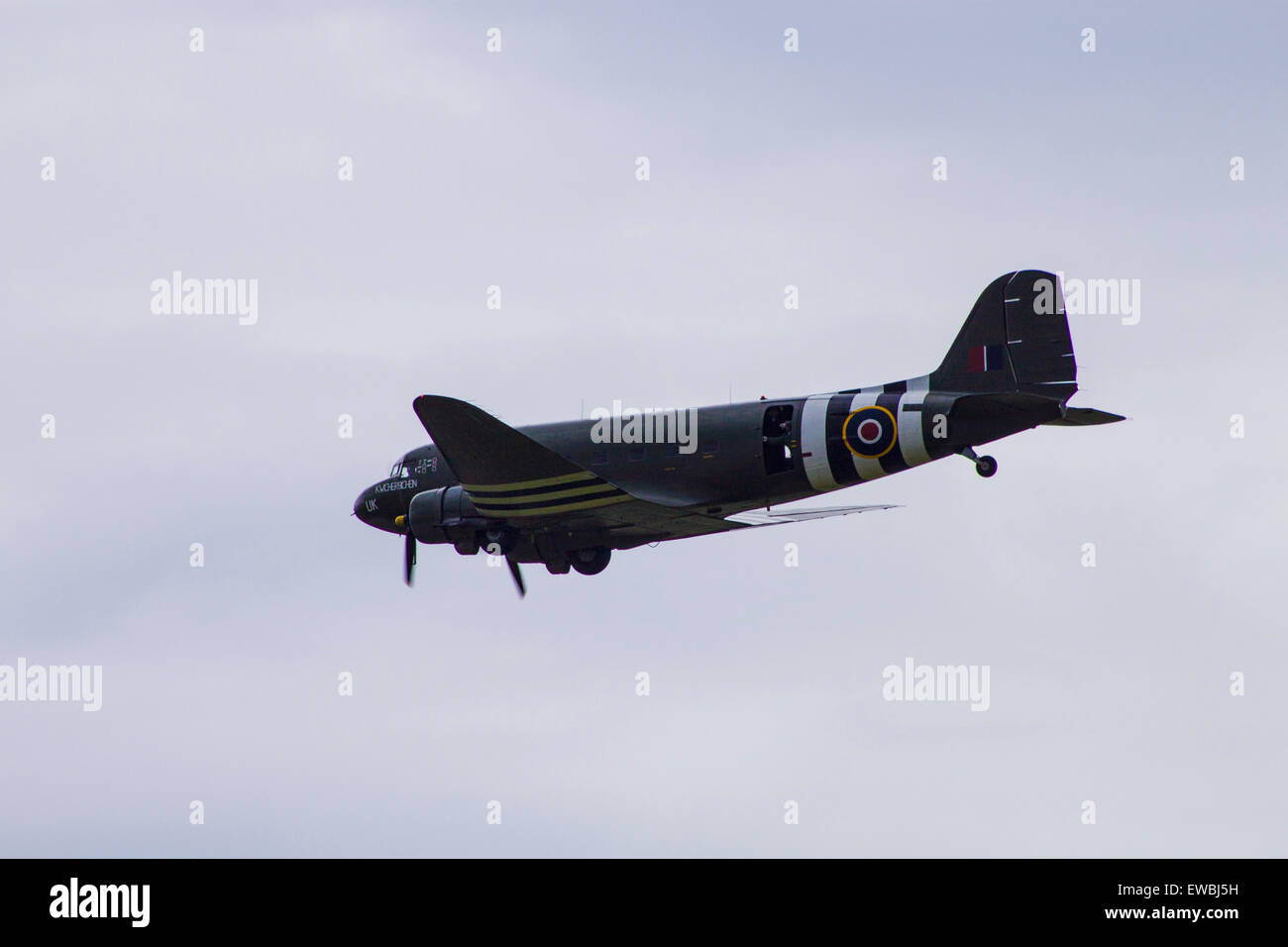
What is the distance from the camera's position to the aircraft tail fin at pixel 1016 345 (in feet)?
141

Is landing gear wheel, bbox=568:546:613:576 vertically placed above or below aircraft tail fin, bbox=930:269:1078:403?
below

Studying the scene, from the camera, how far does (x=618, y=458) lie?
152 feet

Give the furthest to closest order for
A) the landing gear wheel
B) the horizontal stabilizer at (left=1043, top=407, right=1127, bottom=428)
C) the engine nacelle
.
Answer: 1. the landing gear wheel
2. the engine nacelle
3. the horizontal stabilizer at (left=1043, top=407, right=1127, bottom=428)

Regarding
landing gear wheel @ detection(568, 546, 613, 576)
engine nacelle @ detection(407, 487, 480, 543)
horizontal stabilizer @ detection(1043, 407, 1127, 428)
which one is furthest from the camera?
landing gear wheel @ detection(568, 546, 613, 576)

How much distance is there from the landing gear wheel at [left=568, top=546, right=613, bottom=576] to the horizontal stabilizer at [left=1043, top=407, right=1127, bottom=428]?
12.5 meters

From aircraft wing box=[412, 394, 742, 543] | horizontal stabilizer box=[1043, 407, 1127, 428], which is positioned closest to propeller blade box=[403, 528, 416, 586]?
aircraft wing box=[412, 394, 742, 543]

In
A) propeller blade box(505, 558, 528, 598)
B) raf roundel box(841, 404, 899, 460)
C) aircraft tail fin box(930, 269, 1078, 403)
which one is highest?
aircraft tail fin box(930, 269, 1078, 403)

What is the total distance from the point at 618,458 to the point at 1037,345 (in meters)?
10.9

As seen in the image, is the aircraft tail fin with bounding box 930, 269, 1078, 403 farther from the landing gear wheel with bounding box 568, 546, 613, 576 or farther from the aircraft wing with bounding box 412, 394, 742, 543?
the landing gear wheel with bounding box 568, 546, 613, 576

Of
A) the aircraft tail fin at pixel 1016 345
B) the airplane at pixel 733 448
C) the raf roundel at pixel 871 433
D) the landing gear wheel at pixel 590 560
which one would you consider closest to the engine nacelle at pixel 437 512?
the airplane at pixel 733 448

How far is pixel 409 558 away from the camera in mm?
49812

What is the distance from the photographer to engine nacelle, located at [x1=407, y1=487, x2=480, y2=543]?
47438 millimetres
